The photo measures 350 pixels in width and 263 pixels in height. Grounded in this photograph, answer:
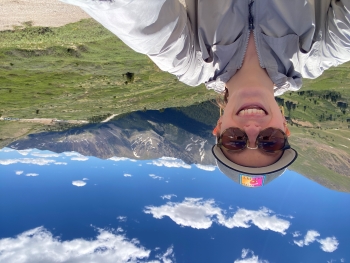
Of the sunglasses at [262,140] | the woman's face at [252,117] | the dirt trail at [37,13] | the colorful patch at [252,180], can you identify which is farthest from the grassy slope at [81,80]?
the colorful patch at [252,180]

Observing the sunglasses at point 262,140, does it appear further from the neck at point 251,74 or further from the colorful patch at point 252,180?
the neck at point 251,74

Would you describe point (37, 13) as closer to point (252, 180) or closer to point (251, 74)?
point (251, 74)

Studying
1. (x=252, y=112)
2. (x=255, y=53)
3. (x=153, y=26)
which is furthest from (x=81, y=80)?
(x=153, y=26)

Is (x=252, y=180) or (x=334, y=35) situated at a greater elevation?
(x=334, y=35)

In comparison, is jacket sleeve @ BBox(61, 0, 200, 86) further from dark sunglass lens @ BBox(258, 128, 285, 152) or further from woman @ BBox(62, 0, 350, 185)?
dark sunglass lens @ BBox(258, 128, 285, 152)

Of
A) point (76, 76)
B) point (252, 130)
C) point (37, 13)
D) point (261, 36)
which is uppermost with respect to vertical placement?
point (76, 76)

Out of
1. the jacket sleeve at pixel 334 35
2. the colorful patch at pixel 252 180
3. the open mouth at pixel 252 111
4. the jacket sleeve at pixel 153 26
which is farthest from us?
the colorful patch at pixel 252 180
